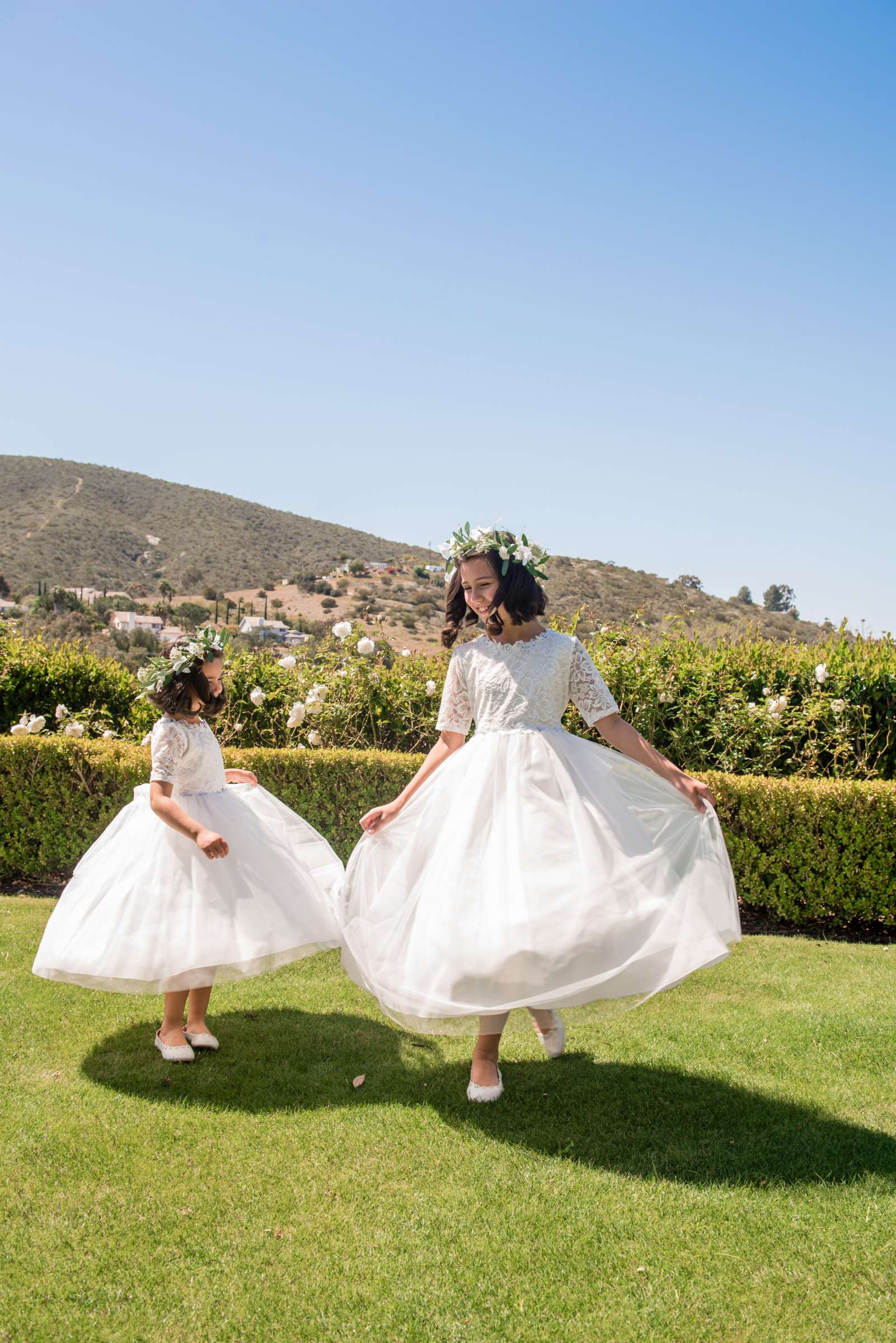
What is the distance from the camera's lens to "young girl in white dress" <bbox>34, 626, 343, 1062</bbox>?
12.3 feet

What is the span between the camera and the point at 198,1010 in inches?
165

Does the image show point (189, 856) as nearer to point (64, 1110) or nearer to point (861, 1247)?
point (64, 1110)

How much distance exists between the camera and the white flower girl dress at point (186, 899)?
12.3 feet

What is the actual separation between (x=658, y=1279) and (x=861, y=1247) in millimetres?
616

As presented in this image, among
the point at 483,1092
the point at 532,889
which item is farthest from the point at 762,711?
the point at 532,889

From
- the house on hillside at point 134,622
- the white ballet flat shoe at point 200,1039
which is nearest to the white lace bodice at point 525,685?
the white ballet flat shoe at point 200,1039

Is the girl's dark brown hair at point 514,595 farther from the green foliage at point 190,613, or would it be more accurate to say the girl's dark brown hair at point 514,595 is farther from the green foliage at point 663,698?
the green foliage at point 190,613

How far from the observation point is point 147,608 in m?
36.6

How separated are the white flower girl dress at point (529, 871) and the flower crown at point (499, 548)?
0.31m

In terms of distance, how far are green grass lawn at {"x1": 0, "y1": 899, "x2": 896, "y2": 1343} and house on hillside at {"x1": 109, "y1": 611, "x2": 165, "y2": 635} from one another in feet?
84.1

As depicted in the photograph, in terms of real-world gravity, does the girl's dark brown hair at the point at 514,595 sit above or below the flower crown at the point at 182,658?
above

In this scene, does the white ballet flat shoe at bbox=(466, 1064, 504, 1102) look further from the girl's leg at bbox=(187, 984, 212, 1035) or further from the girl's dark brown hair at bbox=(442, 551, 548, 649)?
the girl's dark brown hair at bbox=(442, 551, 548, 649)

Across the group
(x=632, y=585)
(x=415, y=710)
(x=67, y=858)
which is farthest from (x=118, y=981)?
(x=632, y=585)

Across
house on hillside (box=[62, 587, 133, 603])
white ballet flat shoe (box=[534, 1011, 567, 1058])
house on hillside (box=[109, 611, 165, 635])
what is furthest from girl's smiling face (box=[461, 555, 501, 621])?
house on hillside (box=[62, 587, 133, 603])
